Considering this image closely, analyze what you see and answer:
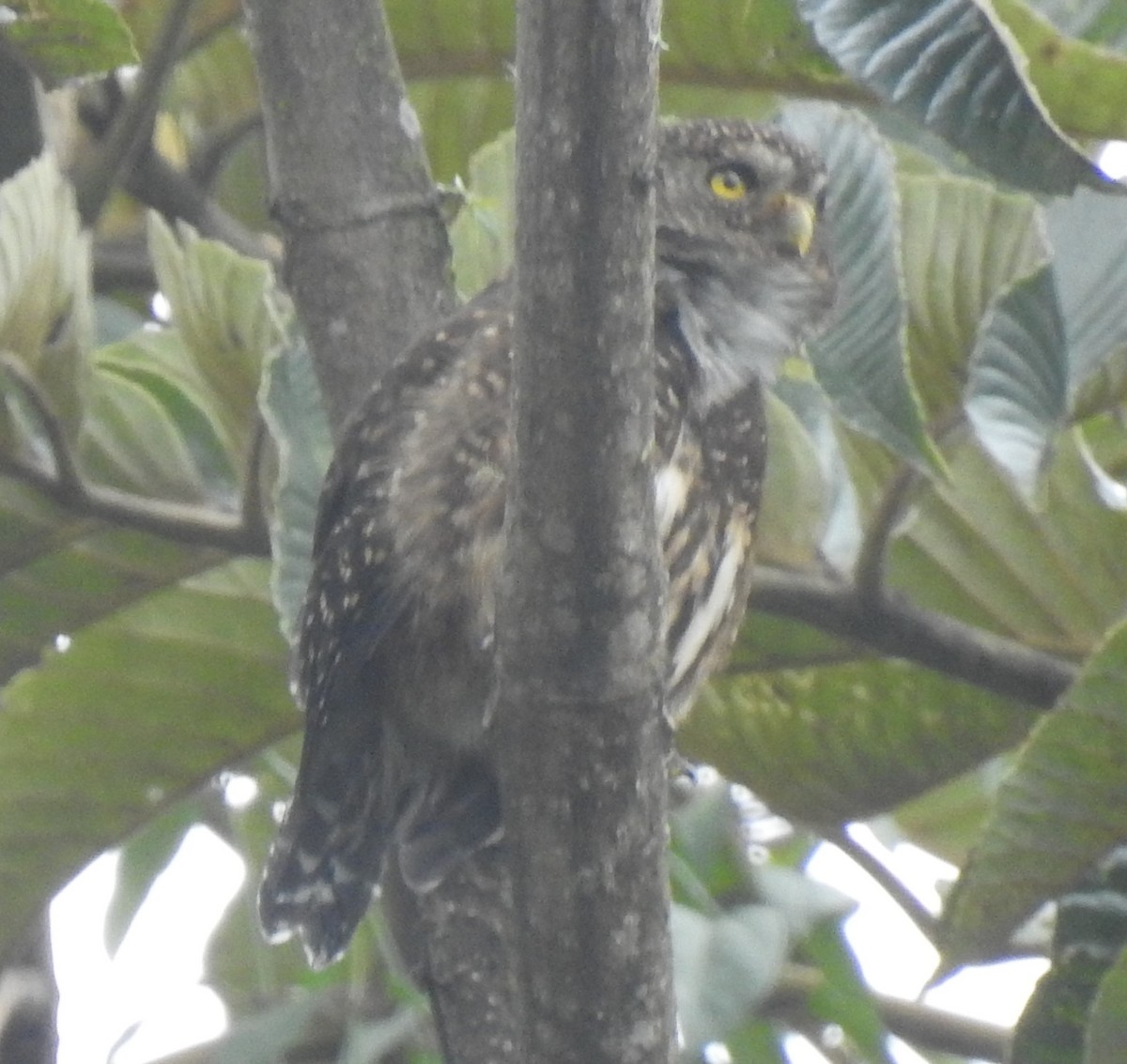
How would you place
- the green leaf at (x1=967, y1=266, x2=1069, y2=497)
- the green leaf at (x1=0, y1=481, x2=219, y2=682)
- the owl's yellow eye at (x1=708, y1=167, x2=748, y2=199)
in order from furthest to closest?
1. the owl's yellow eye at (x1=708, y1=167, x2=748, y2=199)
2. the green leaf at (x1=0, y1=481, x2=219, y2=682)
3. the green leaf at (x1=967, y1=266, x2=1069, y2=497)

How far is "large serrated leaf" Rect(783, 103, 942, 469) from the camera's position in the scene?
2.08 metres

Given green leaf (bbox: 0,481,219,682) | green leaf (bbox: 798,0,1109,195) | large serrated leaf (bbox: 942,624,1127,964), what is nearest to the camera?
green leaf (bbox: 798,0,1109,195)

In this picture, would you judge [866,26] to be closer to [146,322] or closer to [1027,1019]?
[1027,1019]

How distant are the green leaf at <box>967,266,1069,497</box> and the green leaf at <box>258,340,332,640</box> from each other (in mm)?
672

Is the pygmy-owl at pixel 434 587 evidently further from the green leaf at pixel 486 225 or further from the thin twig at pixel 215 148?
the thin twig at pixel 215 148

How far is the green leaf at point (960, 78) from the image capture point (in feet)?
5.83

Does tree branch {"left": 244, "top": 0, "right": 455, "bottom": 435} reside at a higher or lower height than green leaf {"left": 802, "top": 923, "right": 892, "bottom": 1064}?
higher

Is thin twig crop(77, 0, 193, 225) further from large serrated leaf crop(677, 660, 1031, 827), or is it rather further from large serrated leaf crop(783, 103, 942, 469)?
large serrated leaf crop(677, 660, 1031, 827)

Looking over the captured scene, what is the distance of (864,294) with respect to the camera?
7.45 ft

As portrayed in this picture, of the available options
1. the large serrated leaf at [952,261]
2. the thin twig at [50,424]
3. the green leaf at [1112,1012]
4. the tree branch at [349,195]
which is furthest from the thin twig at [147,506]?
the green leaf at [1112,1012]

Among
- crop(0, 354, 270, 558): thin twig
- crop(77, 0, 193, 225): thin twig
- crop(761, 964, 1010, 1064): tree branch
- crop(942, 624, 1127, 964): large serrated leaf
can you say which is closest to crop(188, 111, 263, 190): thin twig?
crop(77, 0, 193, 225): thin twig

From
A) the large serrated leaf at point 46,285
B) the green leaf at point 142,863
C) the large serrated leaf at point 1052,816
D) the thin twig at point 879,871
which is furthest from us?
the green leaf at point 142,863

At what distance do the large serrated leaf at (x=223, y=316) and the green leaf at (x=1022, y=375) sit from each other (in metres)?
0.77

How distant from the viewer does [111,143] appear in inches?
107
